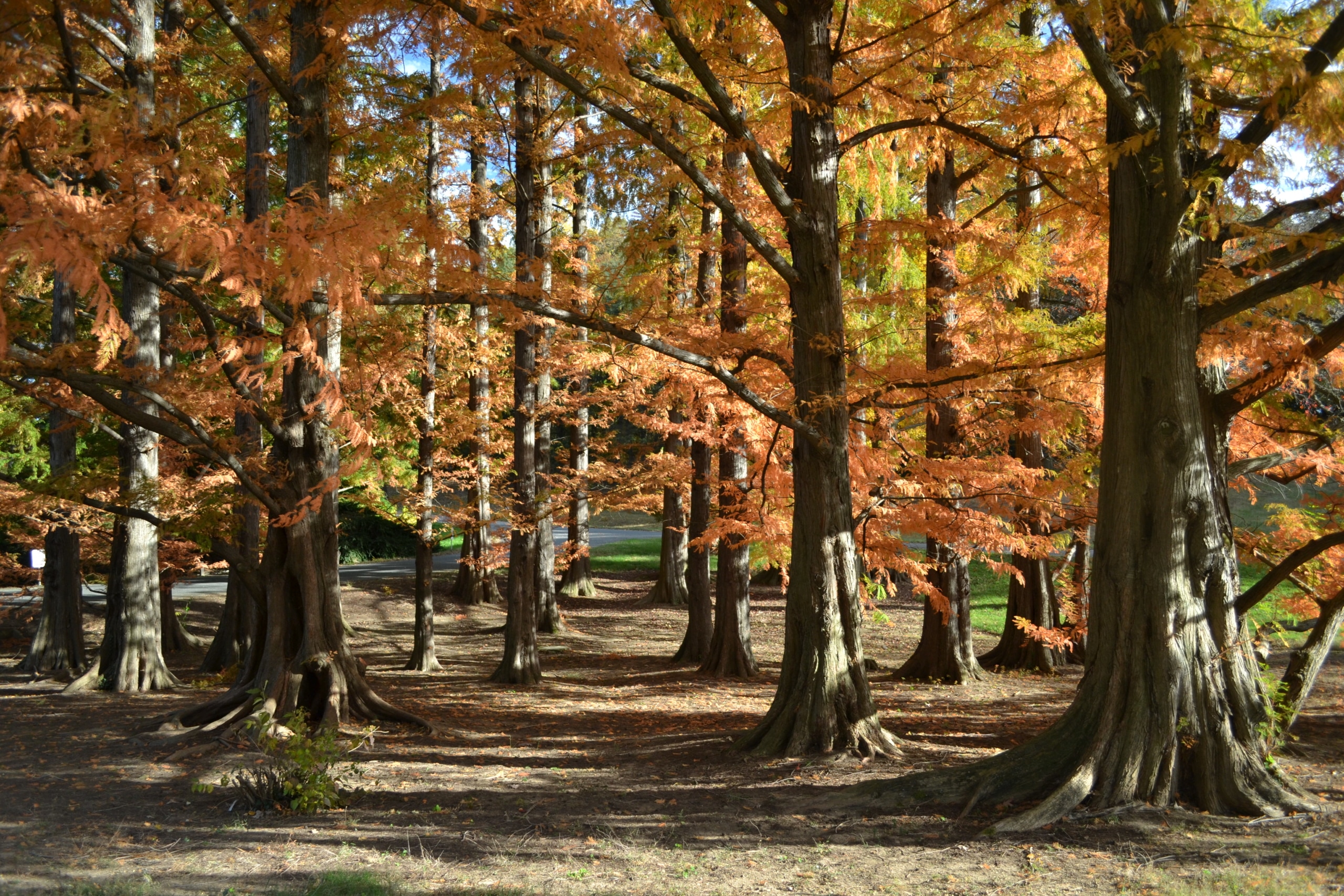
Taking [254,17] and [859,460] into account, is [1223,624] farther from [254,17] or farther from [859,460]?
[254,17]

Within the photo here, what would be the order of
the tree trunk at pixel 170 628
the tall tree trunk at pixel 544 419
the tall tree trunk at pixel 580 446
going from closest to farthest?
the tall tree trunk at pixel 544 419
the tall tree trunk at pixel 580 446
the tree trunk at pixel 170 628

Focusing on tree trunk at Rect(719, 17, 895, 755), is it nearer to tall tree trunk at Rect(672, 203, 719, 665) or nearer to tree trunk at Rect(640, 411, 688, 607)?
tall tree trunk at Rect(672, 203, 719, 665)

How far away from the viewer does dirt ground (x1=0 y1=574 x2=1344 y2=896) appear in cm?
493

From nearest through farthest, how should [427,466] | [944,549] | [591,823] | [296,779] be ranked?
[591,823]
[296,779]
[944,549]
[427,466]

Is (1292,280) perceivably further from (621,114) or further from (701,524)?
(701,524)

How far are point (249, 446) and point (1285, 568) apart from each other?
9.26 metres

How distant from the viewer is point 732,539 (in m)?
12.5

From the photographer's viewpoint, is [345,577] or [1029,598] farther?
[345,577]

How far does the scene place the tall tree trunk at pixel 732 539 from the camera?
39.9 feet

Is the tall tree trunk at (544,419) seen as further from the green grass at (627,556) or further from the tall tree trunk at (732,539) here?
the green grass at (627,556)

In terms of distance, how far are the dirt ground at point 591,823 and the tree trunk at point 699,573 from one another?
12.0 ft

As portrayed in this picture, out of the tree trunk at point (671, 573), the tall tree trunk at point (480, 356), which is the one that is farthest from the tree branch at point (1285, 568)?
the tree trunk at point (671, 573)

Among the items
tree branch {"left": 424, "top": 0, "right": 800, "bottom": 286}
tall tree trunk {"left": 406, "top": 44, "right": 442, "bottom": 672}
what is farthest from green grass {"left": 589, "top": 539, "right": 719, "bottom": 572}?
tree branch {"left": 424, "top": 0, "right": 800, "bottom": 286}

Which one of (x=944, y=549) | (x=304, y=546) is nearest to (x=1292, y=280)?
(x=944, y=549)
